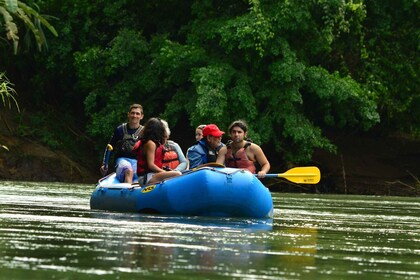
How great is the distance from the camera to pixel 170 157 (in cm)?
1358

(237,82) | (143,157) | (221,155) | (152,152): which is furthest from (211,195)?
(237,82)

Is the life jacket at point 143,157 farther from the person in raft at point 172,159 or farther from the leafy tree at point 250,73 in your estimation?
the leafy tree at point 250,73

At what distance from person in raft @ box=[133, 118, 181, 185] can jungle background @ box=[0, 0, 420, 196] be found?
1162 centimetres

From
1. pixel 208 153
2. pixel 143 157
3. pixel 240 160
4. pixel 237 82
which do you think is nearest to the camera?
pixel 143 157

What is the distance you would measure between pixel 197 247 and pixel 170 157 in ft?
18.3

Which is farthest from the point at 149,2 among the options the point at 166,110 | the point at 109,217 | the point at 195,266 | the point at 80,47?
the point at 195,266

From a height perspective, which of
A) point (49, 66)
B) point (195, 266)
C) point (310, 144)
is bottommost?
point (195, 266)

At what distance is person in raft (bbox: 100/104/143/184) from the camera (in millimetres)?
14136

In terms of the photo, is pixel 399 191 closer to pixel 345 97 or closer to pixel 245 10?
pixel 345 97

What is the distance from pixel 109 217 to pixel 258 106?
1491cm

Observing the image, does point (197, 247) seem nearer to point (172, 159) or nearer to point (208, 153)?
point (172, 159)

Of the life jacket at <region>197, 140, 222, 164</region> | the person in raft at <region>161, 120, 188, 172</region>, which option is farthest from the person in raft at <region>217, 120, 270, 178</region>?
the person in raft at <region>161, 120, 188, 172</region>

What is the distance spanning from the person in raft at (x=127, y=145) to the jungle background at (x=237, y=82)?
9.94 m

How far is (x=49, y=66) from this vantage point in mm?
29031
